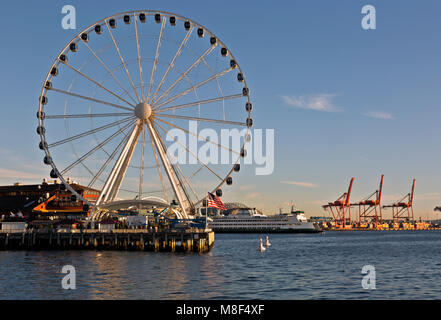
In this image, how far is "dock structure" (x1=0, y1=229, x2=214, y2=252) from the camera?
217 feet

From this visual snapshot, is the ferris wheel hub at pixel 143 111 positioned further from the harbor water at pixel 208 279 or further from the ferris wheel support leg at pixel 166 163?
the harbor water at pixel 208 279

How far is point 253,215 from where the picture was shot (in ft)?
643

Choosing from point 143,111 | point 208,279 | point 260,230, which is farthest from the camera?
point 260,230

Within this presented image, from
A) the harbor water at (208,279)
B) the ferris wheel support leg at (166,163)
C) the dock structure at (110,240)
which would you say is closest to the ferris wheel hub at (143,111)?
the ferris wheel support leg at (166,163)

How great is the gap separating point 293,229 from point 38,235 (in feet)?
422

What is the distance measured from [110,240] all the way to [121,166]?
14387mm

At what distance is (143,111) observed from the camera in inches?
2292

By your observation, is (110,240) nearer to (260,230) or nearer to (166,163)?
(166,163)

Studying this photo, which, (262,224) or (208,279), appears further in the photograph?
(262,224)

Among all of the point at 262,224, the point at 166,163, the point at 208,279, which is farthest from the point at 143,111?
the point at 262,224
